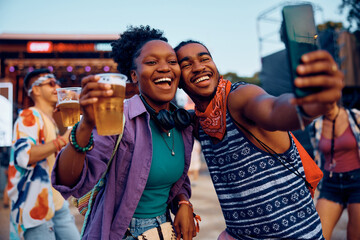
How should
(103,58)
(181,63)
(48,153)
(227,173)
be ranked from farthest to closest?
(103,58), (48,153), (181,63), (227,173)

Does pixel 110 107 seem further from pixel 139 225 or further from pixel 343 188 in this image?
pixel 343 188

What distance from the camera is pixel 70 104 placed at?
225cm

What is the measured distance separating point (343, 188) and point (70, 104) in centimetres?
318

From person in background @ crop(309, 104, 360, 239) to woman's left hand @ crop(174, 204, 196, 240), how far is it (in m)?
2.06

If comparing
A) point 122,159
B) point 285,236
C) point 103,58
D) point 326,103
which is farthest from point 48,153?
point 103,58

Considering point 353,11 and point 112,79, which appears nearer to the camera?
point 112,79

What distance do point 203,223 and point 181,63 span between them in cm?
442

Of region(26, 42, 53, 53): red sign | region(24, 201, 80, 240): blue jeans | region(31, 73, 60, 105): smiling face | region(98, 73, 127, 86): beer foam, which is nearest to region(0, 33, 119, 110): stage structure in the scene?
region(26, 42, 53, 53): red sign

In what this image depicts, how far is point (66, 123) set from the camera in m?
2.30

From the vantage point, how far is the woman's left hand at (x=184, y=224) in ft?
6.43

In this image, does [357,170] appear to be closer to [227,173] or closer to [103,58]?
[227,173]

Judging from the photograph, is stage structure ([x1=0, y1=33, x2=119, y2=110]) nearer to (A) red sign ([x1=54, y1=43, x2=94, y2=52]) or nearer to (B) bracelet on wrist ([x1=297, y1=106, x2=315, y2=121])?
(A) red sign ([x1=54, y1=43, x2=94, y2=52])

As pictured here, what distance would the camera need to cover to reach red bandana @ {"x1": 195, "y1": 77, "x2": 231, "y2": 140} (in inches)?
72.4

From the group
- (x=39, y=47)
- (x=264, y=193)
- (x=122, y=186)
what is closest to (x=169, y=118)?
(x=122, y=186)
